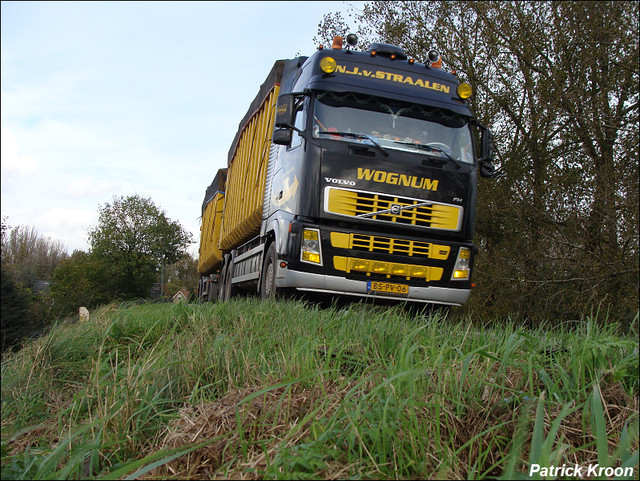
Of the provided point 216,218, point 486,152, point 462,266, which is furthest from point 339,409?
point 216,218

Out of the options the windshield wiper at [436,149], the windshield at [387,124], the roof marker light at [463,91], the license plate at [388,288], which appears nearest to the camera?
the license plate at [388,288]

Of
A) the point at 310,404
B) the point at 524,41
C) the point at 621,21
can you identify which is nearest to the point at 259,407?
the point at 310,404

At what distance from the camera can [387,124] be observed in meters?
7.14

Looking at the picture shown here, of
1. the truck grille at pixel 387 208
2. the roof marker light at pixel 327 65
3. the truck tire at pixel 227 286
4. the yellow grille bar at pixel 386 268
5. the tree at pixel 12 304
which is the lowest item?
the tree at pixel 12 304

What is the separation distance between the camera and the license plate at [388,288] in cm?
685

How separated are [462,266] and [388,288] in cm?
106

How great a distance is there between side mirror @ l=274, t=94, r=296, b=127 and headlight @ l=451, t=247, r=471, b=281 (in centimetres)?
265

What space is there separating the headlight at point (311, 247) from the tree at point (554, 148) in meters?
4.00

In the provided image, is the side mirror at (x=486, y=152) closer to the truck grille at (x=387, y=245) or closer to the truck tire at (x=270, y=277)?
the truck grille at (x=387, y=245)

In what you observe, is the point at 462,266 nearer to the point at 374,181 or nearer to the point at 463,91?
the point at 374,181

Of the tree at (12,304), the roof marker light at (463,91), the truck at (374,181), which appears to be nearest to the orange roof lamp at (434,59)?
the truck at (374,181)

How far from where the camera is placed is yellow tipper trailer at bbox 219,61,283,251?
30.0 feet

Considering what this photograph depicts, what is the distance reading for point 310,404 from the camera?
2445 mm

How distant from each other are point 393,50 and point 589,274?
5.01 metres
